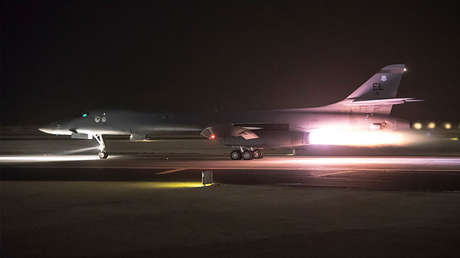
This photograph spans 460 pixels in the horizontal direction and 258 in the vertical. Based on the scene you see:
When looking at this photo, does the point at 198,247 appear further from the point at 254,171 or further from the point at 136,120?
the point at 136,120

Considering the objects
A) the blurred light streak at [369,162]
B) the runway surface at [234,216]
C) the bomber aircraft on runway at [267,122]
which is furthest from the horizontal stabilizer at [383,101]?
the runway surface at [234,216]

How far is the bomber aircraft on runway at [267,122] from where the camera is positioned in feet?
89.7

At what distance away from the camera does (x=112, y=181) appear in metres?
16.3

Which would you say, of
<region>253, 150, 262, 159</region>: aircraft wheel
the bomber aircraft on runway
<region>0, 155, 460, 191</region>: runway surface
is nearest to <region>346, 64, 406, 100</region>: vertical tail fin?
the bomber aircraft on runway

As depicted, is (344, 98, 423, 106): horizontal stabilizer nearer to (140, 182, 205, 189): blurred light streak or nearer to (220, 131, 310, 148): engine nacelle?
(220, 131, 310, 148): engine nacelle

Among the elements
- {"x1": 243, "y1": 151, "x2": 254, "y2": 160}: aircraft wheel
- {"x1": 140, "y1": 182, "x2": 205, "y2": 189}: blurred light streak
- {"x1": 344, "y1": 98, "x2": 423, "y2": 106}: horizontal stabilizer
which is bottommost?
{"x1": 140, "y1": 182, "x2": 205, "y2": 189}: blurred light streak

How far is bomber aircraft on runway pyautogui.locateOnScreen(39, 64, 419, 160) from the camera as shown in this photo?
2734 centimetres

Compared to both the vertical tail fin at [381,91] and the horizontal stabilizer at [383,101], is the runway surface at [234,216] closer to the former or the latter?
the horizontal stabilizer at [383,101]

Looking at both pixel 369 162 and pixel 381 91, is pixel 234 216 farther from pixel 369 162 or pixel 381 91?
pixel 381 91

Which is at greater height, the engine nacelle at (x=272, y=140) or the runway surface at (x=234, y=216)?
the engine nacelle at (x=272, y=140)

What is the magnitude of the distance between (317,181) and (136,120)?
1704 centimetres

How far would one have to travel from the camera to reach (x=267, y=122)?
1128 inches

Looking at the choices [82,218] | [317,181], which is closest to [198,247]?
[82,218]

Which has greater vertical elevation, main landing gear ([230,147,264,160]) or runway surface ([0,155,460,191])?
main landing gear ([230,147,264,160])
